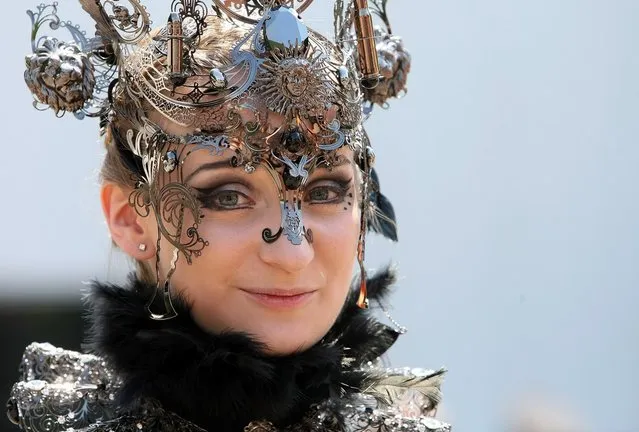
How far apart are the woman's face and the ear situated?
0.11 meters

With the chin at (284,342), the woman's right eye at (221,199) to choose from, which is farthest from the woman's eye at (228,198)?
the chin at (284,342)

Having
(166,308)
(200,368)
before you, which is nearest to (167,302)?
(166,308)

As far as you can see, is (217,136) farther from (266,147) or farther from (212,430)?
(212,430)

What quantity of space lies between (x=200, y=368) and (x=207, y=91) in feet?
2.17

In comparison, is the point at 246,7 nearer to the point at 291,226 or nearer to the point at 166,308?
the point at 291,226

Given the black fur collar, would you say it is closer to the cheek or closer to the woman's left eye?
the cheek

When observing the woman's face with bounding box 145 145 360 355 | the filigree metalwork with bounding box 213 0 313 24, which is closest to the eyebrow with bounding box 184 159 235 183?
the woman's face with bounding box 145 145 360 355

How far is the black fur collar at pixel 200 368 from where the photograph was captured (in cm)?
283

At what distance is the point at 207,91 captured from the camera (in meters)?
2.89

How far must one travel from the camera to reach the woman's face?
2.84 metres

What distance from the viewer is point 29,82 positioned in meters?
3.11

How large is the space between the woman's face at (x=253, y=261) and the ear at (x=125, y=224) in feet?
0.37

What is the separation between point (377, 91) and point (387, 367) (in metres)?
0.79

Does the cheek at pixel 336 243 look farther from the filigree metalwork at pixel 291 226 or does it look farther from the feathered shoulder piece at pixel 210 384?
the feathered shoulder piece at pixel 210 384
